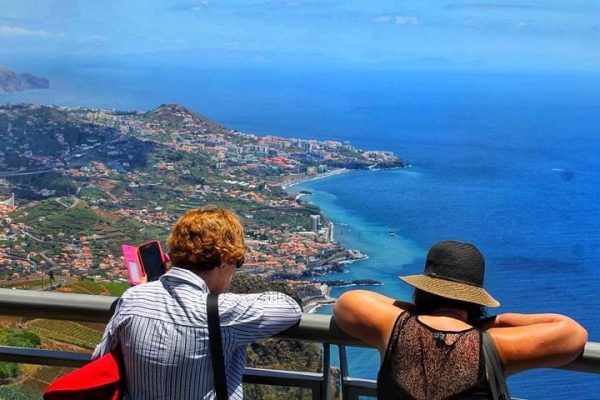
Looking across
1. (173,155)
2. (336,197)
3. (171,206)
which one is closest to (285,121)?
(336,197)

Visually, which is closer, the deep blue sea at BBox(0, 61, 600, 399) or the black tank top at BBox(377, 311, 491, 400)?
the black tank top at BBox(377, 311, 491, 400)

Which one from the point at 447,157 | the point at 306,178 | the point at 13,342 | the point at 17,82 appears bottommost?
the point at 447,157

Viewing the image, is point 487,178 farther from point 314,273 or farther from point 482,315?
point 482,315

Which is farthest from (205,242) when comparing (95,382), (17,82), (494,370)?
(17,82)

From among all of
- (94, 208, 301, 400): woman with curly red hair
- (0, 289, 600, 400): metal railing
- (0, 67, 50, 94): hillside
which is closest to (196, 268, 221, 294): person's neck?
(94, 208, 301, 400): woman with curly red hair

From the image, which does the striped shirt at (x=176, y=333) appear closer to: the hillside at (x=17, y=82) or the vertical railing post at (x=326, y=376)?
the vertical railing post at (x=326, y=376)

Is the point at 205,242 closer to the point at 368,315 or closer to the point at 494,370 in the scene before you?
the point at 368,315

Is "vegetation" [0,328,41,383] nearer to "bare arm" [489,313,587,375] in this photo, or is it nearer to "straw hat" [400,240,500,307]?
"straw hat" [400,240,500,307]
